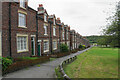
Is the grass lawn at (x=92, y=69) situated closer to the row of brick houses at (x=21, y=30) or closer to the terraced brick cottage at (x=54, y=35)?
the row of brick houses at (x=21, y=30)

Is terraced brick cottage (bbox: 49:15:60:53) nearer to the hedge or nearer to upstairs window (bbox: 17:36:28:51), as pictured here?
upstairs window (bbox: 17:36:28:51)

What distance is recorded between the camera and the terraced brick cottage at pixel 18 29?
1048 centimetres

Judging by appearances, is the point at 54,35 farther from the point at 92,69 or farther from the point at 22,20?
the point at 92,69

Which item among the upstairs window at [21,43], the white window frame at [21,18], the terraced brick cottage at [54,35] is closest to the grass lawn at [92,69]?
the upstairs window at [21,43]

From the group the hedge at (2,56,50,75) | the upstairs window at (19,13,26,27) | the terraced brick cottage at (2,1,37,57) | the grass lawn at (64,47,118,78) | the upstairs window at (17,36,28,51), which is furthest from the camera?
the upstairs window at (19,13,26,27)

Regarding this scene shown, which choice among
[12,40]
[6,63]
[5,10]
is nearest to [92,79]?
[6,63]

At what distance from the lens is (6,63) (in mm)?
7438

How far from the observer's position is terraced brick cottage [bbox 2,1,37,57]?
34.4 ft

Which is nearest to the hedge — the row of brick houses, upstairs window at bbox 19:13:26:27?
the row of brick houses

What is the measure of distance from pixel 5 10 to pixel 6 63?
6.13m

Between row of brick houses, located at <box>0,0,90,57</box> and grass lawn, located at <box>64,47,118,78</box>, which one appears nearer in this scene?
grass lawn, located at <box>64,47,118,78</box>

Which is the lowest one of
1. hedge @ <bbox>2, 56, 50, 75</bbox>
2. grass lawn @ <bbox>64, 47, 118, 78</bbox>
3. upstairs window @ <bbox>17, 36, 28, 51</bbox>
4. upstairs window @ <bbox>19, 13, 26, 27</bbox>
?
grass lawn @ <bbox>64, 47, 118, 78</bbox>

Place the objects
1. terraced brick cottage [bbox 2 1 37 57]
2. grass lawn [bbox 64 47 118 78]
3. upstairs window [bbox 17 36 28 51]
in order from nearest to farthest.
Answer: grass lawn [bbox 64 47 118 78] → terraced brick cottage [bbox 2 1 37 57] → upstairs window [bbox 17 36 28 51]

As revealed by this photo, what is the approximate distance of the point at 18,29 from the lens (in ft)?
39.5
